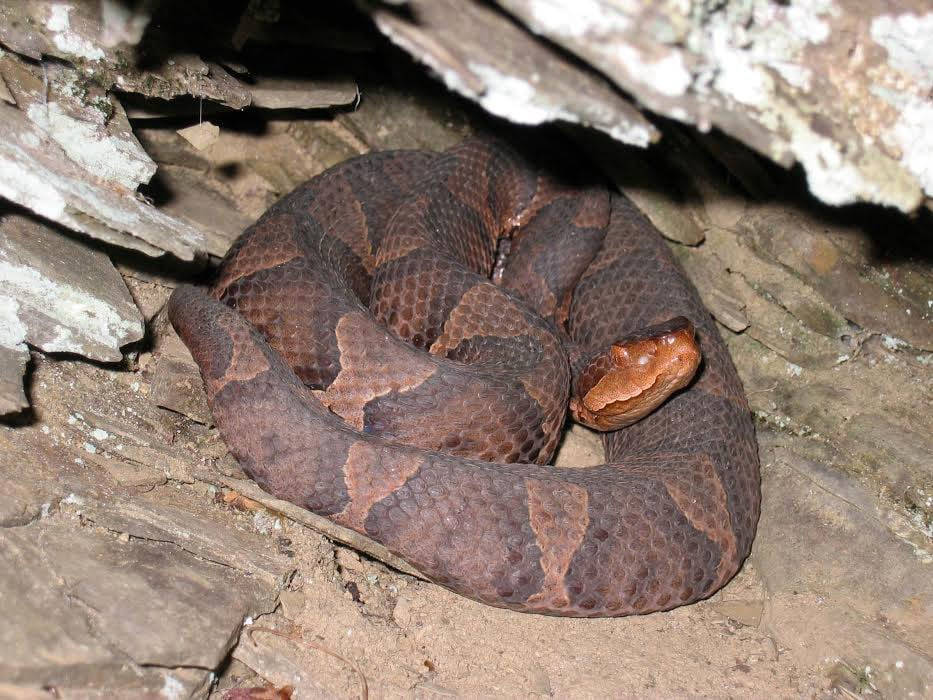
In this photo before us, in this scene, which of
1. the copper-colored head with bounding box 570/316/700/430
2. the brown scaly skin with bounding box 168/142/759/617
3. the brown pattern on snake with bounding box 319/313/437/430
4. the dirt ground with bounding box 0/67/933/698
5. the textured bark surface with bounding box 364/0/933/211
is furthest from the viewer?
the copper-colored head with bounding box 570/316/700/430

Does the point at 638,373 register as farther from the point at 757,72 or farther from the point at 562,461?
the point at 757,72

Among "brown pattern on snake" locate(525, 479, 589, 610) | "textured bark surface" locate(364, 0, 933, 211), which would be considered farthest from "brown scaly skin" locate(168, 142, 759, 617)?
"textured bark surface" locate(364, 0, 933, 211)

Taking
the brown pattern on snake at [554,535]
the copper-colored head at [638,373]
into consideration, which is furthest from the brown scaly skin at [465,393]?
the copper-colored head at [638,373]

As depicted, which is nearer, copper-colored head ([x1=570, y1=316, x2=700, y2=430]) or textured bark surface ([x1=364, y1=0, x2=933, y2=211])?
textured bark surface ([x1=364, y1=0, x2=933, y2=211])

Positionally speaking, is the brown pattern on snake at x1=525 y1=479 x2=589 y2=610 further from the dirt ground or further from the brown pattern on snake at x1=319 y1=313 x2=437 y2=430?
the brown pattern on snake at x1=319 y1=313 x2=437 y2=430

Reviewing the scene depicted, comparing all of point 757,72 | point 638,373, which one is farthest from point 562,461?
point 757,72

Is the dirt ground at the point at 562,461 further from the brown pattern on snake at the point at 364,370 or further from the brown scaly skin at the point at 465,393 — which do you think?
the brown pattern on snake at the point at 364,370

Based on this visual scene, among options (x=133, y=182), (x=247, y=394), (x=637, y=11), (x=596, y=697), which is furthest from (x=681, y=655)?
(x=133, y=182)
